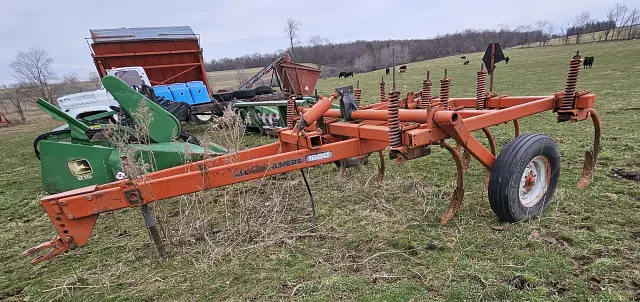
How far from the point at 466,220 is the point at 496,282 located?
102 cm

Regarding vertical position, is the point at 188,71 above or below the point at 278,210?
above

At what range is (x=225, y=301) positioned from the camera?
8.39ft

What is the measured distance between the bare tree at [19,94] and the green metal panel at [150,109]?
1022 inches

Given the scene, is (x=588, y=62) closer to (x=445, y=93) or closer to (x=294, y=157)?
(x=445, y=93)

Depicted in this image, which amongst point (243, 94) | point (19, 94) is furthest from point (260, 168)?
point (19, 94)

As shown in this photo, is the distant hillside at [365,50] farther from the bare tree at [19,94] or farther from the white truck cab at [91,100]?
the white truck cab at [91,100]

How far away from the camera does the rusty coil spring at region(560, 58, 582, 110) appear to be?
11.6 ft

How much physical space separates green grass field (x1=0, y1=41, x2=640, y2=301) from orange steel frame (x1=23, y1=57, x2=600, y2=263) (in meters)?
0.40

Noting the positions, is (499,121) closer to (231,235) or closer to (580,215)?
(580,215)

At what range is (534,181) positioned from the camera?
11.1 feet

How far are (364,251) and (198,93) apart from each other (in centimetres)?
865

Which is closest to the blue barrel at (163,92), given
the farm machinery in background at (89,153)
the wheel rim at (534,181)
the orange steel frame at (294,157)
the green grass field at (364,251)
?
the farm machinery in background at (89,153)

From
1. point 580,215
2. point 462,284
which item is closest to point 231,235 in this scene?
point 462,284

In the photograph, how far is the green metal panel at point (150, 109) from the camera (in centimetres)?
466
